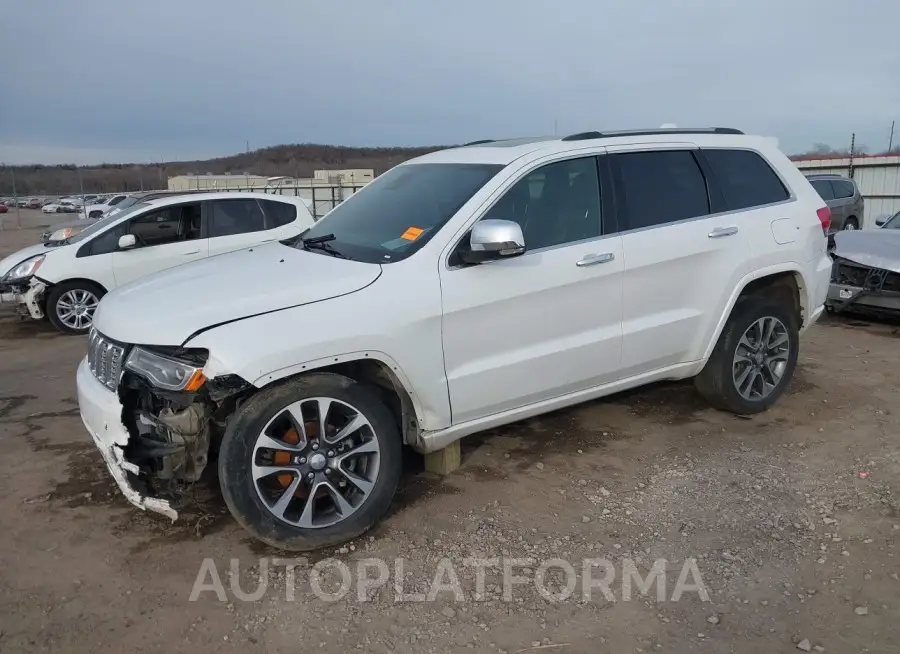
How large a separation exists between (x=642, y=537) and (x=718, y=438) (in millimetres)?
1527

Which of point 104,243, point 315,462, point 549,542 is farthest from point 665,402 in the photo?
point 104,243

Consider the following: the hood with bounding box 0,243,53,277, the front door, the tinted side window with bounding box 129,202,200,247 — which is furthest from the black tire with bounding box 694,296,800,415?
the hood with bounding box 0,243,53,277

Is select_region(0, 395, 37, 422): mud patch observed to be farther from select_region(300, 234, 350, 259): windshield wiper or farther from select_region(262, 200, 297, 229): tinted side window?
select_region(262, 200, 297, 229): tinted side window

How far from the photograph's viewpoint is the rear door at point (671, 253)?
4.37 m

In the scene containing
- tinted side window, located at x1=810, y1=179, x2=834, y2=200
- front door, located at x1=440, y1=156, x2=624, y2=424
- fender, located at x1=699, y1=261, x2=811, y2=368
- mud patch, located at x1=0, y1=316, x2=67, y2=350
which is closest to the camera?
front door, located at x1=440, y1=156, x2=624, y2=424

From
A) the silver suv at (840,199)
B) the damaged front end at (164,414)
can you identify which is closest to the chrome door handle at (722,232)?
the damaged front end at (164,414)

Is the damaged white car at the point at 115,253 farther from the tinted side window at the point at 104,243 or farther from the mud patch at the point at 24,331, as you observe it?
the mud patch at the point at 24,331

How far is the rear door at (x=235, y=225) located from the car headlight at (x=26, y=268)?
201 centimetres

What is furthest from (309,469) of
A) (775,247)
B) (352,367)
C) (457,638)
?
(775,247)

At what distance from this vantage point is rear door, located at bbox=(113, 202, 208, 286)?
898 centimetres

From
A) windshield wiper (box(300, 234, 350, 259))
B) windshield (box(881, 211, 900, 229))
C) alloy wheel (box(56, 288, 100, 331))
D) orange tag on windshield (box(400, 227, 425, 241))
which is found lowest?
alloy wheel (box(56, 288, 100, 331))

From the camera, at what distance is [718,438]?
4.88m

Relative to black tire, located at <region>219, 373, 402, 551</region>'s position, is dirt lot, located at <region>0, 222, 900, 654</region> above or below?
below

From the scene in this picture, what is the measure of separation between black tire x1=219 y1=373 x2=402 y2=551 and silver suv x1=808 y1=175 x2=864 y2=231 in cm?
1636
